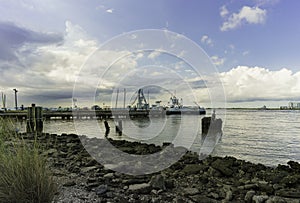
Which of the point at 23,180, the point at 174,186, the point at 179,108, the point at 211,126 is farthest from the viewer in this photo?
the point at 179,108

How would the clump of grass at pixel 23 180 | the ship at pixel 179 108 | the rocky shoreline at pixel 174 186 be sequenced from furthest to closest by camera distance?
Result: the ship at pixel 179 108 → the rocky shoreline at pixel 174 186 → the clump of grass at pixel 23 180

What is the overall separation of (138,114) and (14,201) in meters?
52.2

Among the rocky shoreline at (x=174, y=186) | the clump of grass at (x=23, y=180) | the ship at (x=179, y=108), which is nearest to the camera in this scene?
the clump of grass at (x=23, y=180)

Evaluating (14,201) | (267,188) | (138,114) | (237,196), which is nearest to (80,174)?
(14,201)

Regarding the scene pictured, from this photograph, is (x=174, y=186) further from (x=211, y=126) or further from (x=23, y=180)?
(x=211, y=126)

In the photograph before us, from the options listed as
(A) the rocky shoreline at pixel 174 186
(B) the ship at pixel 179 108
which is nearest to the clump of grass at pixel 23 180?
(A) the rocky shoreline at pixel 174 186

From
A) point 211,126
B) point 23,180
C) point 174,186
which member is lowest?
point 211,126

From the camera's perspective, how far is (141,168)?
622cm

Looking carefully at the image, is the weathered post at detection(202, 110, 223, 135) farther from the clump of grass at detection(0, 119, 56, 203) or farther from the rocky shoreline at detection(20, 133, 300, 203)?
the clump of grass at detection(0, 119, 56, 203)

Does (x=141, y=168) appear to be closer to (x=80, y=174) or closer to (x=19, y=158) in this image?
(x=80, y=174)

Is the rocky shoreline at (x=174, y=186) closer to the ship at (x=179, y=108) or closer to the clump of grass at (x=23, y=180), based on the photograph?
the clump of grass at (x=23, y=180)

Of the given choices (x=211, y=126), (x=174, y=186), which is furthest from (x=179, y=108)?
(x=174, y=186)

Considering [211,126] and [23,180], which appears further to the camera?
[211,126]

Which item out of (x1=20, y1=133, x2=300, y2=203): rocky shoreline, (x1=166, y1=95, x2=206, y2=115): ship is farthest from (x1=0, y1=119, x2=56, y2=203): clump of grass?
(x1=166, y1=95, x2=206, y2=115): ship
